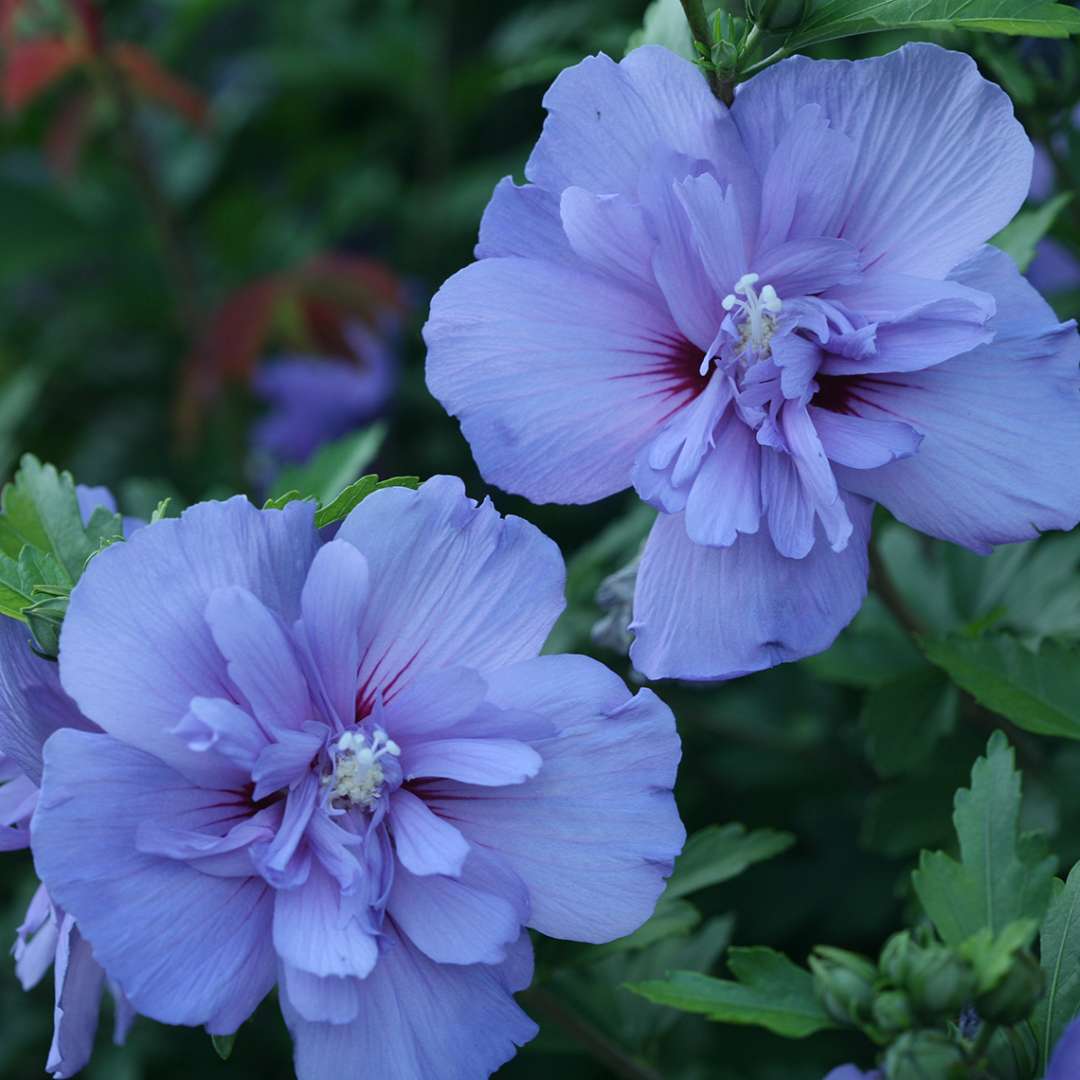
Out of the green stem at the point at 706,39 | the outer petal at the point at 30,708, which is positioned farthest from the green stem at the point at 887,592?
the outer petal at the point at 30,708

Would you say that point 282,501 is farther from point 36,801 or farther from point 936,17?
point 936,17

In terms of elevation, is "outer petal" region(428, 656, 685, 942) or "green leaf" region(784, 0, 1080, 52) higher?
"green leaf" region(784, 0, 1080, 52)

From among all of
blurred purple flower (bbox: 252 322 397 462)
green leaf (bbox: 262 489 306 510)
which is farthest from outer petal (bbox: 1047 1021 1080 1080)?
blurred purple flower (bbox: 252 322 397 462)

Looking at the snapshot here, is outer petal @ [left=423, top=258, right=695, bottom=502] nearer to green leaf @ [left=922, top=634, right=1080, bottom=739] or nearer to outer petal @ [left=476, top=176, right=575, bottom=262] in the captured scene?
outer petal @ [left=476, top=176, right=575, bottom=262]

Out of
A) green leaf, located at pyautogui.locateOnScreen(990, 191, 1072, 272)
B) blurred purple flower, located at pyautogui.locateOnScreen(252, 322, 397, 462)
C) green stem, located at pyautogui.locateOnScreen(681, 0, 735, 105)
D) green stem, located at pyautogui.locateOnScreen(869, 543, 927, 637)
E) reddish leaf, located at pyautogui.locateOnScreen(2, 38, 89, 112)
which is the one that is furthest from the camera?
blurred purple flower, located at pyautogui.locateOnScreen(252, 322, 397, 462)

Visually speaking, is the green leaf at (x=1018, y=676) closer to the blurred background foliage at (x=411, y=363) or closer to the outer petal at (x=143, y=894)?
the blurred background foliage at (x=411, y=363)

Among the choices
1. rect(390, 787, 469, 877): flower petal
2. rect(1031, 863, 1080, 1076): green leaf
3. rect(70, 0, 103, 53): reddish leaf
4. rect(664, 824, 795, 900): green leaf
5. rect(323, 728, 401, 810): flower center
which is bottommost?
rect(664, 824, 795, 900): green leaf

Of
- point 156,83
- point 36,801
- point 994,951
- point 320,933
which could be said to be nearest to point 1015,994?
point 994,951
